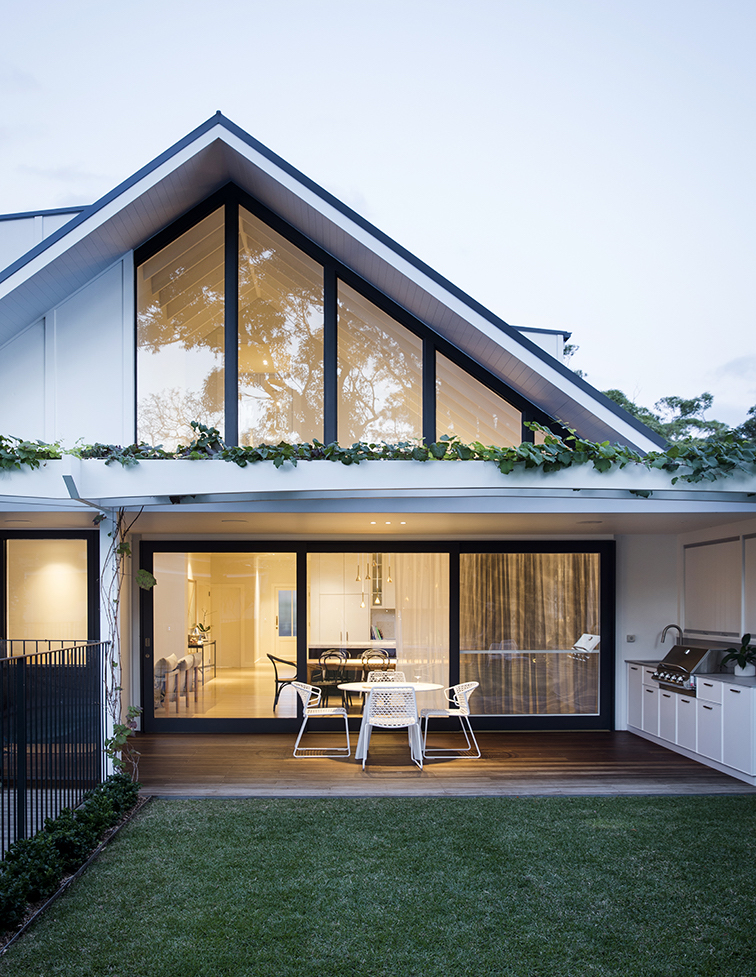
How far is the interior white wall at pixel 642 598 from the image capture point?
979cm

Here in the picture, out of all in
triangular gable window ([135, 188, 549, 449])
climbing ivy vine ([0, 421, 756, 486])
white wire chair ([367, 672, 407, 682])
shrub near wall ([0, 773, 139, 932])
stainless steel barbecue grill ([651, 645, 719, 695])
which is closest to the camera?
shrub near wall ([0, 773, 139, 932])

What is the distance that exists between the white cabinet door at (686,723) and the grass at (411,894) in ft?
5.68

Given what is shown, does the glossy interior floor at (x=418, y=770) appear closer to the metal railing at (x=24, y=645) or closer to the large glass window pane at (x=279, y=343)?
the metal railing at (x=24, y=645)

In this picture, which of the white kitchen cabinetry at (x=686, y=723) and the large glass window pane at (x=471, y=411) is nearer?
the large glass window pane at (x=471, y=411)

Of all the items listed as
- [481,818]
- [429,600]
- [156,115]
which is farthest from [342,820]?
[156,115]

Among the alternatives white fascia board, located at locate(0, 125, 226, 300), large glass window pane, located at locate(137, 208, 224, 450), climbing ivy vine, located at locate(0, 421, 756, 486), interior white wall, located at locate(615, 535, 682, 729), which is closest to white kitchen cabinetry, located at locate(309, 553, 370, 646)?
large glass window pane, located at locate(137, 208, 224, 450)

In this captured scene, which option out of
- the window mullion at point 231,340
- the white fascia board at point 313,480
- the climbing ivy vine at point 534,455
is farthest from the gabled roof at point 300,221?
the white fascia board at point 313,480

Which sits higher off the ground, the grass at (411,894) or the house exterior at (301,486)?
the house exterior at (301,486)

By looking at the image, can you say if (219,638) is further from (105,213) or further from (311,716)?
(105,213)

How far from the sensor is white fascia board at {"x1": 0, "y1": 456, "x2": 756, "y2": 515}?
5508 millimetres

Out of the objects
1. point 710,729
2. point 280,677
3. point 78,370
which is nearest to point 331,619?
point 280,677

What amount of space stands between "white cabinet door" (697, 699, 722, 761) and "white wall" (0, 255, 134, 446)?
6507 millimetres

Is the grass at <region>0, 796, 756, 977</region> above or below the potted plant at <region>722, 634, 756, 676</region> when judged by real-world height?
below

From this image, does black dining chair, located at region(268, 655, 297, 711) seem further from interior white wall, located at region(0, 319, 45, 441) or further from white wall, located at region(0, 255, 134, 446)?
interior white wall, located at region(0, 319, 45, 441)
